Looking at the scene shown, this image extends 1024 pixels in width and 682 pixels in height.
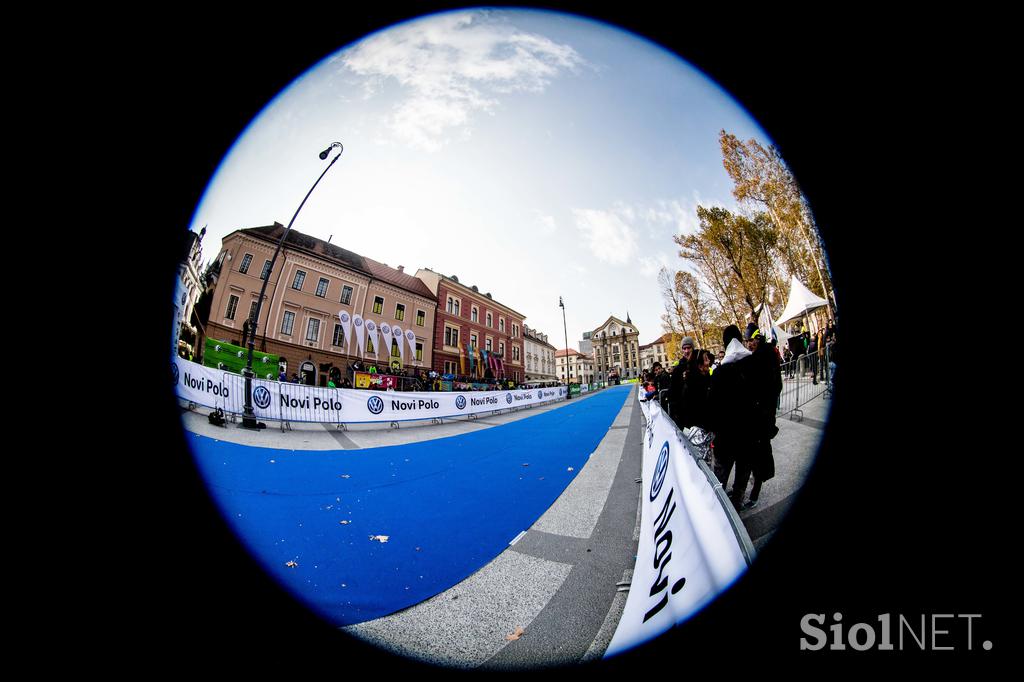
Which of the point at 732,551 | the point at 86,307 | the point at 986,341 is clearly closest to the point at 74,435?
the point at 86,307

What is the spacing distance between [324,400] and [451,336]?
12.8 ft

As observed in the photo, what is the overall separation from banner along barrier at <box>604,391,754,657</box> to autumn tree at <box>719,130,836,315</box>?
5.18ft

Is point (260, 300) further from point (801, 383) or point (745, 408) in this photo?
point (801, 383)

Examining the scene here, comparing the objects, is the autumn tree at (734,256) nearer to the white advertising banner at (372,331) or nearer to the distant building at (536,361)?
the white advertising banner at (372,331)

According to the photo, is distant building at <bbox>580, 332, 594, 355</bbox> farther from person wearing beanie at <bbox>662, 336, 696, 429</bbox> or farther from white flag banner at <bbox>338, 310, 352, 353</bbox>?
white flag banner at <bbox>338, 310, 352, 353</bbox>

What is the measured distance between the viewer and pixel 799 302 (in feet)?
7.30

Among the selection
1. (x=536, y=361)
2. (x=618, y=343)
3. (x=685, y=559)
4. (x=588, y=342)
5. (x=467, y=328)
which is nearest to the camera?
(x=685, y=559)

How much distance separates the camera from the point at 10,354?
1141 mm

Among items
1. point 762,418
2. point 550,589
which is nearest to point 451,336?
point 550,589

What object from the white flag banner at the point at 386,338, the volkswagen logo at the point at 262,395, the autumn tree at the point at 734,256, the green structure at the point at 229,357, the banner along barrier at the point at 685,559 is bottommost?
the banner along barrier at the point at 685,559

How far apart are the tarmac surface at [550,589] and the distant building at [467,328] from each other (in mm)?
1814

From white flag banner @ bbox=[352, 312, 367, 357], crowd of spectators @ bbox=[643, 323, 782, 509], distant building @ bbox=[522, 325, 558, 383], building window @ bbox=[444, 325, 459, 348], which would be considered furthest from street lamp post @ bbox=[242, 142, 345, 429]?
distant building @ bbox=[522, 325, 558, 383]

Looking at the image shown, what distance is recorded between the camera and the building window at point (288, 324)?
1.99 metres

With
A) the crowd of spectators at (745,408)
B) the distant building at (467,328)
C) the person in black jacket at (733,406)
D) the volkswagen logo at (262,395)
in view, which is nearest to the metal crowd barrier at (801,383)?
the crowd of spectators at (745,408)
